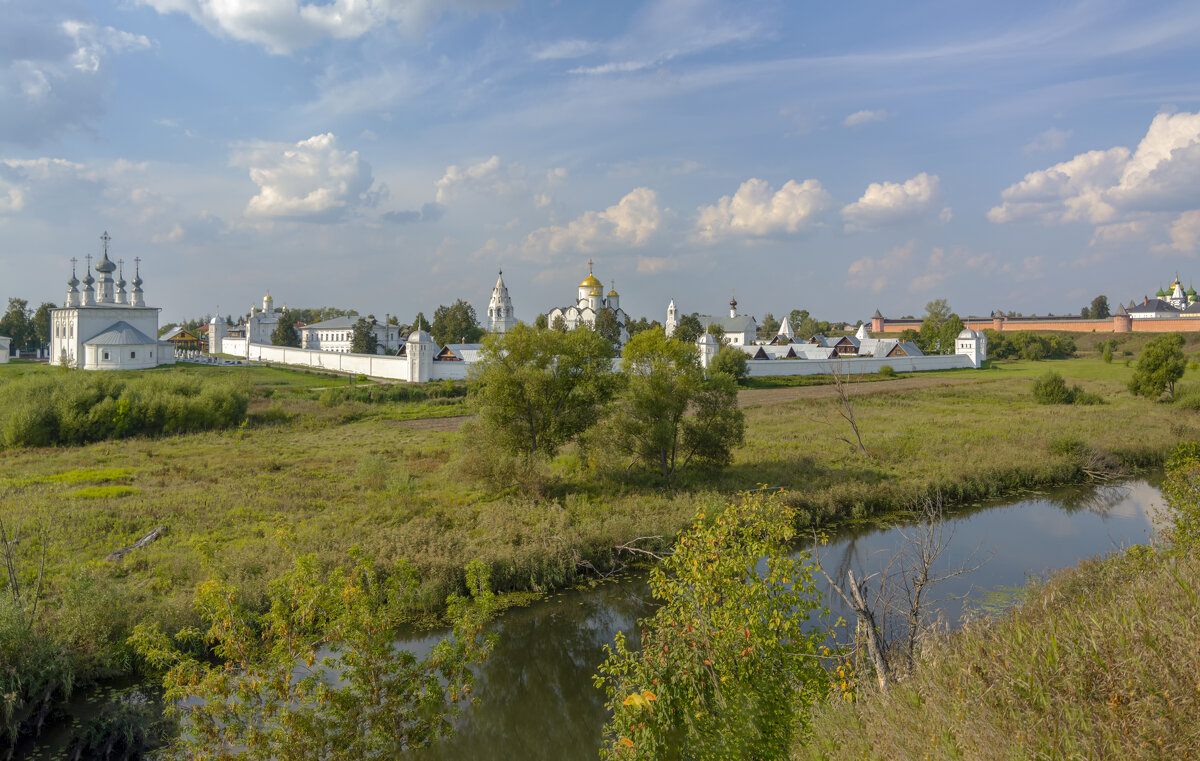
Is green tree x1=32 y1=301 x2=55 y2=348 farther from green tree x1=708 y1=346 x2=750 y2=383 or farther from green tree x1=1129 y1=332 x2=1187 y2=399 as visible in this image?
green tree x1=1129 y1=332 x2=1187 y2=399

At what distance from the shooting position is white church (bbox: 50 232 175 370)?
4509cm

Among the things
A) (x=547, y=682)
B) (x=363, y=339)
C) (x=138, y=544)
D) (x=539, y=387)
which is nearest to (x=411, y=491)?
(x=539, y=387)

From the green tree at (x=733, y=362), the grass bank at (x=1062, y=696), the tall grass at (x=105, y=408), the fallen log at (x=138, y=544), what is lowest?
the fallen log at (x=138, y=544)

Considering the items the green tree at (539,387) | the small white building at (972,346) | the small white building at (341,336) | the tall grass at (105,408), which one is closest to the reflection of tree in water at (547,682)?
the green tree at (539,387)

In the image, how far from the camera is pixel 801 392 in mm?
42625

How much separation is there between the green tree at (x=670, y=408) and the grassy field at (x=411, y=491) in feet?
2.73

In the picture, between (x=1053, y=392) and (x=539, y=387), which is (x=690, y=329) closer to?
(x=1053, y=392)

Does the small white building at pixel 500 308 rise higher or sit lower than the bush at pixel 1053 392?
higher

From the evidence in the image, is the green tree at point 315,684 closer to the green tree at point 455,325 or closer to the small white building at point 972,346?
the green tree at point 455,325

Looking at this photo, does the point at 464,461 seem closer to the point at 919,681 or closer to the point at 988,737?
the point at 919,681

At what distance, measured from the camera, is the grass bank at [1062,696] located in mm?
3498

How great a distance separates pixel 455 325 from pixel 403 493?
46378mm

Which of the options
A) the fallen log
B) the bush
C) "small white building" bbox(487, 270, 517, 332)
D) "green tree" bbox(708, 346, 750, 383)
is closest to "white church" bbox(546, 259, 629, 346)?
"small white building" bbox(487, 270, 517, 332)

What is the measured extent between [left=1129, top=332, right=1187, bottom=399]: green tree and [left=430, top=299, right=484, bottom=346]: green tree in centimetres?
4671
